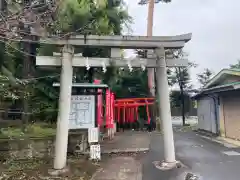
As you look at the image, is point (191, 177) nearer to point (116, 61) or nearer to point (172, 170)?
point (172, 170)

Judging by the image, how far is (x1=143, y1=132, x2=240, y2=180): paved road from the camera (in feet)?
21.7

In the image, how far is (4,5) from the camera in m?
5.34

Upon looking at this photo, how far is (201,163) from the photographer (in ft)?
25.9

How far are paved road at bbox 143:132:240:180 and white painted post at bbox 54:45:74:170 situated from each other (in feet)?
7.44

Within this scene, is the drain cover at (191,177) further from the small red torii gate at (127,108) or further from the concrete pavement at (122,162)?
the small red torii gate at (127,108)

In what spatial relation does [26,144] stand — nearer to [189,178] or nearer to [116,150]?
[116,150]

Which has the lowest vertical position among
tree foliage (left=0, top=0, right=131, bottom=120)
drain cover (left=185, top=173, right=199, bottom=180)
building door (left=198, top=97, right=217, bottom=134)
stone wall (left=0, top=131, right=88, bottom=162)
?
drain cover (left=185, top=173, right=199, bottom=180)

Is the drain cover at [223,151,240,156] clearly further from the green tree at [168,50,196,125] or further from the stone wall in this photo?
the green tree at [168,50,196,125]

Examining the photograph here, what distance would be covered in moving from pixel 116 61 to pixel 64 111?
211 cm

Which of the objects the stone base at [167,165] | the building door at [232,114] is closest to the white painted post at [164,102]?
the stone base at [167,165]

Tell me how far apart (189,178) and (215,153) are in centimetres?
366

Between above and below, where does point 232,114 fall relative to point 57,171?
above

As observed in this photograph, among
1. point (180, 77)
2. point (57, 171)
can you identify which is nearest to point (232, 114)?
point (57, 171)

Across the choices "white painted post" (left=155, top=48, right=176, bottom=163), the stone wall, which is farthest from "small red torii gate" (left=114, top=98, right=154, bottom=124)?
"white painted post" (left=155, top=48, right=176, bottom=163)
